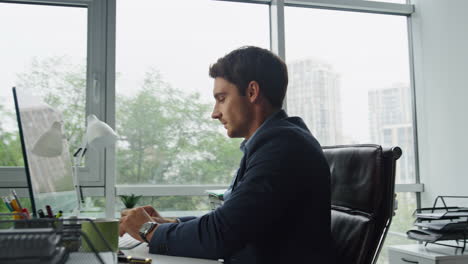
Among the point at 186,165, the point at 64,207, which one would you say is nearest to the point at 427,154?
the point at 186,165

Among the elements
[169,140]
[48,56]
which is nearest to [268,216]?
[169,140]

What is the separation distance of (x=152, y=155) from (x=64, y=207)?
1014 millimetres

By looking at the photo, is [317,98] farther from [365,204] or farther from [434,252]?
[365,204]

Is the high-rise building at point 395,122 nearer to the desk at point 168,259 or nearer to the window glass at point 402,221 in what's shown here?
Answer: the window glass at point 402,221

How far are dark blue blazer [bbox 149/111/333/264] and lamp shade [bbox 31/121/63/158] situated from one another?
0.46m

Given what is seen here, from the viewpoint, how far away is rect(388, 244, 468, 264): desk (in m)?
1.92

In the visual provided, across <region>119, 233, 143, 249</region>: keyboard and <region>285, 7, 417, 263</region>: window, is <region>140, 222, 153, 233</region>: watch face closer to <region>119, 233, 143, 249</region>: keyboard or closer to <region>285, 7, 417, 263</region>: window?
<region>119, 233, 143, 249</region>: keyboard

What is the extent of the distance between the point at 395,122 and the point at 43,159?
2.40 meters

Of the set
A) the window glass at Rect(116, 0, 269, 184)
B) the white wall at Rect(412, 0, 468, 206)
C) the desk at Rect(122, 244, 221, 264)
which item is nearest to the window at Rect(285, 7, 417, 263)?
the white wall at Rect(412, 0, 468, 206)

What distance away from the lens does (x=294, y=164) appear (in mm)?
1099

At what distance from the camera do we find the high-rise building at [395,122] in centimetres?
299

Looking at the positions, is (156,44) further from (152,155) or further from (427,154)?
(427,154)

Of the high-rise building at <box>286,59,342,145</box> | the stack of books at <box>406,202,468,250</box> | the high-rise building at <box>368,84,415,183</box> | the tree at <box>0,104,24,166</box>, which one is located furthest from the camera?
the high-rise building at <box>368,84,415,183</box>

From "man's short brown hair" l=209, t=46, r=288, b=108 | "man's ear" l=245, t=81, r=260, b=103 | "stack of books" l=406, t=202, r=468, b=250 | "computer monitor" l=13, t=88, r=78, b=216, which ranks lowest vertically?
"stack of books" l=406, t=202, r=468, b=250
